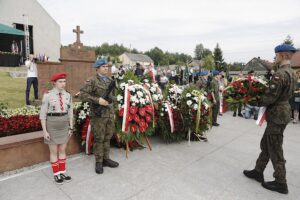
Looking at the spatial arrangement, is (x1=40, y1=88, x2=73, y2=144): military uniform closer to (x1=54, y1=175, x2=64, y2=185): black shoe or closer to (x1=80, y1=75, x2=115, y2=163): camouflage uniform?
(x1=80, y1=75, x2=115, y2=163): camouflage uniform

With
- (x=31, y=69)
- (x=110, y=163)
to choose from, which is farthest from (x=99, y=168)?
(x=31, y=69)

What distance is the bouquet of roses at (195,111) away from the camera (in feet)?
16.8

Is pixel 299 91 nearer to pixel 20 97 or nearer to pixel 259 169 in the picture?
pixel 259 169

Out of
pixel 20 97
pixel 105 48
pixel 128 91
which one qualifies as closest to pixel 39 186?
pixel 128 91

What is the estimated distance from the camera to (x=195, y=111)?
5145mm

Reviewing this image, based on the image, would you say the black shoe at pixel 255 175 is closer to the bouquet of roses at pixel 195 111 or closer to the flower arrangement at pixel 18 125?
the bouquet of roses at pixel 195 111

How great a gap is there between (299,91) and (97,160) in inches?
309

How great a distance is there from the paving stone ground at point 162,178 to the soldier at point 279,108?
12.3 inches

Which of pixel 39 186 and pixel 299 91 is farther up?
pixel 299 91

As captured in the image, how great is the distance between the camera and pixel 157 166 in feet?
12.8

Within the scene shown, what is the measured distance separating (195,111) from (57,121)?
3128mm

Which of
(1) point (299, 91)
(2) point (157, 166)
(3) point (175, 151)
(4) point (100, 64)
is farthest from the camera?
(1) point (299, 91)

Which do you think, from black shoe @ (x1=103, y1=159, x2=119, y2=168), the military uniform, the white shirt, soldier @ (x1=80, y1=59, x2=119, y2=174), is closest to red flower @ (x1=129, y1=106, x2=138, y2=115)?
soldier @ (x1=80, y1=59, x2=119, y2=174)

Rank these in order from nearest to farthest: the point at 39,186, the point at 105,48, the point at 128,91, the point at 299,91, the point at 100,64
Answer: the point at 39,186 < the point at 100,64 < the point at 128,91 < the point at 299,91 < the point at 105,48
